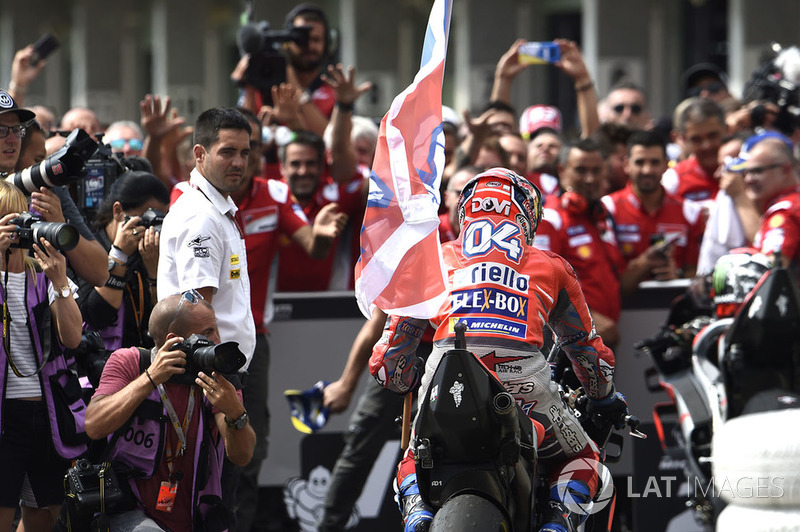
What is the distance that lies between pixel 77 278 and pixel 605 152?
14.0 feet

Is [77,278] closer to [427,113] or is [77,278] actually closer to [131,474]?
[131,474]

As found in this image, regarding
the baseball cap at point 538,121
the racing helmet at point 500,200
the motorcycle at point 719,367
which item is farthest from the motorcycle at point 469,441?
the baseball cap at point 538,121

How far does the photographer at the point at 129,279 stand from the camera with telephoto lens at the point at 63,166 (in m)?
0.65

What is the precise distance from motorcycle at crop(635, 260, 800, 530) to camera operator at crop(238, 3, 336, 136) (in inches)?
126

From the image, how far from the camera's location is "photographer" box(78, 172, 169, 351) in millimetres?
6070

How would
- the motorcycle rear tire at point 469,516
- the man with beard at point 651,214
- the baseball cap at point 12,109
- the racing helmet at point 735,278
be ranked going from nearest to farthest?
the motorcycle rear tire at point 469,516 < the baseball cap at point 12,109 < the racing helmet at point 735,278 < the man with beard at point 651,214

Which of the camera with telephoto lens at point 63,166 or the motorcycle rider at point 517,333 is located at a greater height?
the camera with telephoto lens at point 63,166

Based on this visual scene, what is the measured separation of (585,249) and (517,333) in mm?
3307

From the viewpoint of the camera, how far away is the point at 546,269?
512 cm

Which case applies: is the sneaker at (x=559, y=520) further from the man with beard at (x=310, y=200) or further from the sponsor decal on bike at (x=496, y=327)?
the man with beard at (x=310, y=200)

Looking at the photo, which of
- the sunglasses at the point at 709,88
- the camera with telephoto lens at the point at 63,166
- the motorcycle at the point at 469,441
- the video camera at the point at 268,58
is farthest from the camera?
the sunglasses at the point at 709,88

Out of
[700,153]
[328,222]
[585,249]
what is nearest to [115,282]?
[328,222]

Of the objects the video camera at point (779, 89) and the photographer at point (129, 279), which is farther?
the video camera at point (779, 89)

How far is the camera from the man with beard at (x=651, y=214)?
8.74 metres
